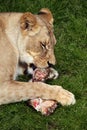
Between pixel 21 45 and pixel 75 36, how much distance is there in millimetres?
1290

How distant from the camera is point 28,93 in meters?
4.18

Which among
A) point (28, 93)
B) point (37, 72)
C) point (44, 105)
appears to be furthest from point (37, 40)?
point (44, 105)

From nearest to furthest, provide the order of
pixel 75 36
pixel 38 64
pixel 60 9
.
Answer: pixel 38 64
pixel 75 36
pixel 60 9

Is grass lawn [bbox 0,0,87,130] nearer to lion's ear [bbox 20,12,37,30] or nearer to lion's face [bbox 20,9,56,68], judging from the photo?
lion's face [bbox 20,9,56,68]

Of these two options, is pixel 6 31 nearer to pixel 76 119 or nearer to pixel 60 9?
pixel 76 119

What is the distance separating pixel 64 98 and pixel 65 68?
0.80 meters

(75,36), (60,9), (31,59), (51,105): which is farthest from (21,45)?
(60,9)

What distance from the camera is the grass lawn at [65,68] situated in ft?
13.3

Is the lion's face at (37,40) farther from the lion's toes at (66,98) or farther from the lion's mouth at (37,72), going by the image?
the lion's toes at (66,98)

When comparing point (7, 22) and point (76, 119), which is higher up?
point (7, 22)

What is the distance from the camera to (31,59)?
4438 millimetres

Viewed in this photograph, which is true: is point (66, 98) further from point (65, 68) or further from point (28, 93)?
point (65, 68)

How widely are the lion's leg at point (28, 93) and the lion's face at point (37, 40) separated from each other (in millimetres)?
292

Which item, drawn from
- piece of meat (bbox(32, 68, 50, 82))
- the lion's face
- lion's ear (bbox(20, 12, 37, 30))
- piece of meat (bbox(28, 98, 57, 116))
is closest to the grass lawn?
piece of meat (bbox(28, 98, 57, 116))
